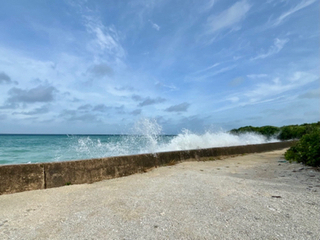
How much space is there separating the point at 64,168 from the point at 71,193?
2.16ft

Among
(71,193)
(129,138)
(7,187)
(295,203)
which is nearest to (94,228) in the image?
(71,193)

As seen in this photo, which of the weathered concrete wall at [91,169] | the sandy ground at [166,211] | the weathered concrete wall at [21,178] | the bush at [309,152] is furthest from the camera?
the bush at [309,152]

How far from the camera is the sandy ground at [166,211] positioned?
2041 millimetres

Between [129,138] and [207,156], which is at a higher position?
[129,138]

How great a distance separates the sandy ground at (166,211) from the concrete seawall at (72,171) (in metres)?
0.22

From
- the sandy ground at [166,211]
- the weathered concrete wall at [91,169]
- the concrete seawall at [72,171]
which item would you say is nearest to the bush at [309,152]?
the sandy ground at [166,211]

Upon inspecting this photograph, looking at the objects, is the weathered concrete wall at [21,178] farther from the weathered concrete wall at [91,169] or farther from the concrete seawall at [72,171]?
the weathered concrete wall at [91,169]

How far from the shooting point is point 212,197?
119 inches

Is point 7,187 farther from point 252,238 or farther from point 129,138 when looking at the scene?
point 129,138

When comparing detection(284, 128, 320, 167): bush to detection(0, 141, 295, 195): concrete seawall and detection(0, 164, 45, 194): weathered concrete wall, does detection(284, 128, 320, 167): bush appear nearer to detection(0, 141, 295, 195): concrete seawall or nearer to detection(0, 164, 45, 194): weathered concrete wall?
detection(0, 141, 295, 195): concrete seawall

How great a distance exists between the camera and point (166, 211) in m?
2.54

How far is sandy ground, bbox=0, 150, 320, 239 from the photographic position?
204 centimetres

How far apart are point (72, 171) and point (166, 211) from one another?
2.14 meters

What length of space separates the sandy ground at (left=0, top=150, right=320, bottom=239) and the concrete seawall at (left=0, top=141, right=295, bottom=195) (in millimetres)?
218
